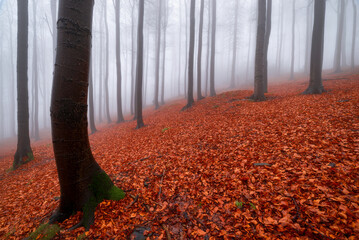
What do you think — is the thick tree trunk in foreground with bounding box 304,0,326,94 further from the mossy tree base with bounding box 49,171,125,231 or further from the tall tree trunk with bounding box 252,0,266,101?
the mossy tree base with bounding box 49,171,125,231

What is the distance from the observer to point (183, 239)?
200cm

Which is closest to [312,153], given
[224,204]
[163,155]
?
[224,204]

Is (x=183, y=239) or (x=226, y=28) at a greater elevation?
(x=226, y=28)

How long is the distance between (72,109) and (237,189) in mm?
3208

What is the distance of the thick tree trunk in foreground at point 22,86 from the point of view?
6441 millimetres

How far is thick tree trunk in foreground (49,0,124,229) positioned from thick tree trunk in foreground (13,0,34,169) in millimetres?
6927

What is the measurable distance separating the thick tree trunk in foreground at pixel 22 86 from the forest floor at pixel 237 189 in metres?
2.61

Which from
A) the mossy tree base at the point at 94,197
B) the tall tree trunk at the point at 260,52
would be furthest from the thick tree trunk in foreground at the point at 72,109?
the tall tree trunk at the point at 260,52

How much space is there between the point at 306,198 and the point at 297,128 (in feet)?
8.74

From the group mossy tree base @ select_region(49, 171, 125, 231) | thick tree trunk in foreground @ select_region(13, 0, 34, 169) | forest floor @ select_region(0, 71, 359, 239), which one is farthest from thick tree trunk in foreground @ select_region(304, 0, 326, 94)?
thick tree trunk in foreground @ select_region(13, 0, 34, 169)

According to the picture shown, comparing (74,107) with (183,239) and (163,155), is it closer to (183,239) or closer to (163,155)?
(183,239)

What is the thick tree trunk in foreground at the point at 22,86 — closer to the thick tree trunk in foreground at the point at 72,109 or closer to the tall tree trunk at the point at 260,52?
the thick tree trunk in foreground at the point at 72,109

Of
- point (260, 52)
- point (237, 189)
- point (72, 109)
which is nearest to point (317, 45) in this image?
point (260, 52)

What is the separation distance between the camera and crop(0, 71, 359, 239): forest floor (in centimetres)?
196
